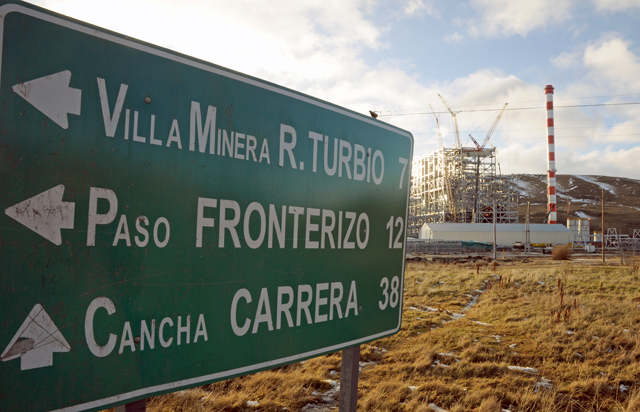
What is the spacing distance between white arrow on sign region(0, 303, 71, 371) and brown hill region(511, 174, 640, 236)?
101m

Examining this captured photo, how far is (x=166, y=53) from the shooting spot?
137 cm

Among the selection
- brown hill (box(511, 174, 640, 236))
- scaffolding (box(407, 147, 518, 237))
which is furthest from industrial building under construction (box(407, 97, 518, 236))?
brown hill (box(511, 174, 640, 236))

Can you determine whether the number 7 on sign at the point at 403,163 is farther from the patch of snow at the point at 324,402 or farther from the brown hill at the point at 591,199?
the brown hill at the point at 591,199

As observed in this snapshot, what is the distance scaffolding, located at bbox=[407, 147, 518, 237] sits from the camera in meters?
64.2

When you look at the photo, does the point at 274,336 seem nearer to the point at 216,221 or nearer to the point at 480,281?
the point at 216,221

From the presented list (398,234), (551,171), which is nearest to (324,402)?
(398,234)

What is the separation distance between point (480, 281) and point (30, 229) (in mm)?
17081

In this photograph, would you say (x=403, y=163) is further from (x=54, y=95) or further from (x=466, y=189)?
(x=466, y=189)

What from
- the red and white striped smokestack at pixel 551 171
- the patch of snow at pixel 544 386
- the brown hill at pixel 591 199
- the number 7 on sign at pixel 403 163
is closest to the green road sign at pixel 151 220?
the number 7 on sign at pixel 403 163

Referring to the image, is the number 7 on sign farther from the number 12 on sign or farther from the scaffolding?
the scaffolding

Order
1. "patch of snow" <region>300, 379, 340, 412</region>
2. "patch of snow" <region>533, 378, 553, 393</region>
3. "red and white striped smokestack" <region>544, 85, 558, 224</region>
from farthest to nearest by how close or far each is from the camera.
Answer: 1. "red and white striped smokestack" <region>544, 85, 558, 224</region>
2. "patch of snow" <region>533, 378, 553, 393</region>
3. "patch of snow" <region>300, 379, 340, 412</region>

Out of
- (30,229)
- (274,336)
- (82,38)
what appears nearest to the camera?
(30,229)

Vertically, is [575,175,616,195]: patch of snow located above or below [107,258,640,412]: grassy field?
above

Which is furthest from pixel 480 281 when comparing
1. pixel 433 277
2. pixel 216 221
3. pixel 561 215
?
pixel 561 215
